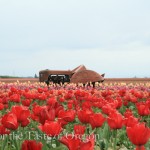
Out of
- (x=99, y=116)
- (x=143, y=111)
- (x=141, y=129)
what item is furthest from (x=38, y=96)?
(x=141, y=129)

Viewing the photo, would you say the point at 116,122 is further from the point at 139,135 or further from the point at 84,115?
the point at 139,135

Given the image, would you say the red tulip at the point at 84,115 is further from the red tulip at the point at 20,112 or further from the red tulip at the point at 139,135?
the red tulip at the point at 139,135

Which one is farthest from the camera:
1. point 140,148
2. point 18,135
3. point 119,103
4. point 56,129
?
point 119,103

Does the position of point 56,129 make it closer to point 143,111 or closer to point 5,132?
point 5,132

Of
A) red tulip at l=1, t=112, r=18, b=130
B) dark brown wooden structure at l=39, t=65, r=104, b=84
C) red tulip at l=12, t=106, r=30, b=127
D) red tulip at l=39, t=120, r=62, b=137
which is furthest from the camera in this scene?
dark brown wooden structure at l=39, t=65, r=104, b=84

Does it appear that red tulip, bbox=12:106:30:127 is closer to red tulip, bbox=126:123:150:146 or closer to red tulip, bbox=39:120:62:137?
red tulip, bbox=39:120:62:137

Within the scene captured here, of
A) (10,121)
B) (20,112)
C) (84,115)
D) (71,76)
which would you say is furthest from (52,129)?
(71,76)

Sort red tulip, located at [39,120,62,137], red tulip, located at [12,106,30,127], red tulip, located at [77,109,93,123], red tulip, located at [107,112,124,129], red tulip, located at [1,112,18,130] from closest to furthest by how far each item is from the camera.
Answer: red tulip, located at [39,120,62,137]
red tulip, located at [1,112,18,130]
red tulip, located at [107,112,124,129]
red tulip, located at [12,106,30,127]
red tulip, located at [77,109,93,123]

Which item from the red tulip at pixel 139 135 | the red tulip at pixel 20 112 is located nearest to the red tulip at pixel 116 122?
the red tulip at pixel 20 112

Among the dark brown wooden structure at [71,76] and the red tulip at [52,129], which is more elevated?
the dark brown wooden structure at [71,76]

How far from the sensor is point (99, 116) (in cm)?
369

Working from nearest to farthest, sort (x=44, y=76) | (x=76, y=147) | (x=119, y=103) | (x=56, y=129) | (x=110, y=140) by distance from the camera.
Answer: (x=76, y=147) < (x=56, y=129) < (x=110, y=140) < (x=119, y=103) < (x=44, y=76)

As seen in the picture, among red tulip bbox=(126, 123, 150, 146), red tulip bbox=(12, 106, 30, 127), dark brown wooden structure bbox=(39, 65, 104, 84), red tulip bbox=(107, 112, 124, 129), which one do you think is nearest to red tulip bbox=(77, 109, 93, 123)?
red tulip bbox=(107, 112, 124, 129)

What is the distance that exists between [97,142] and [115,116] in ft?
2.47
